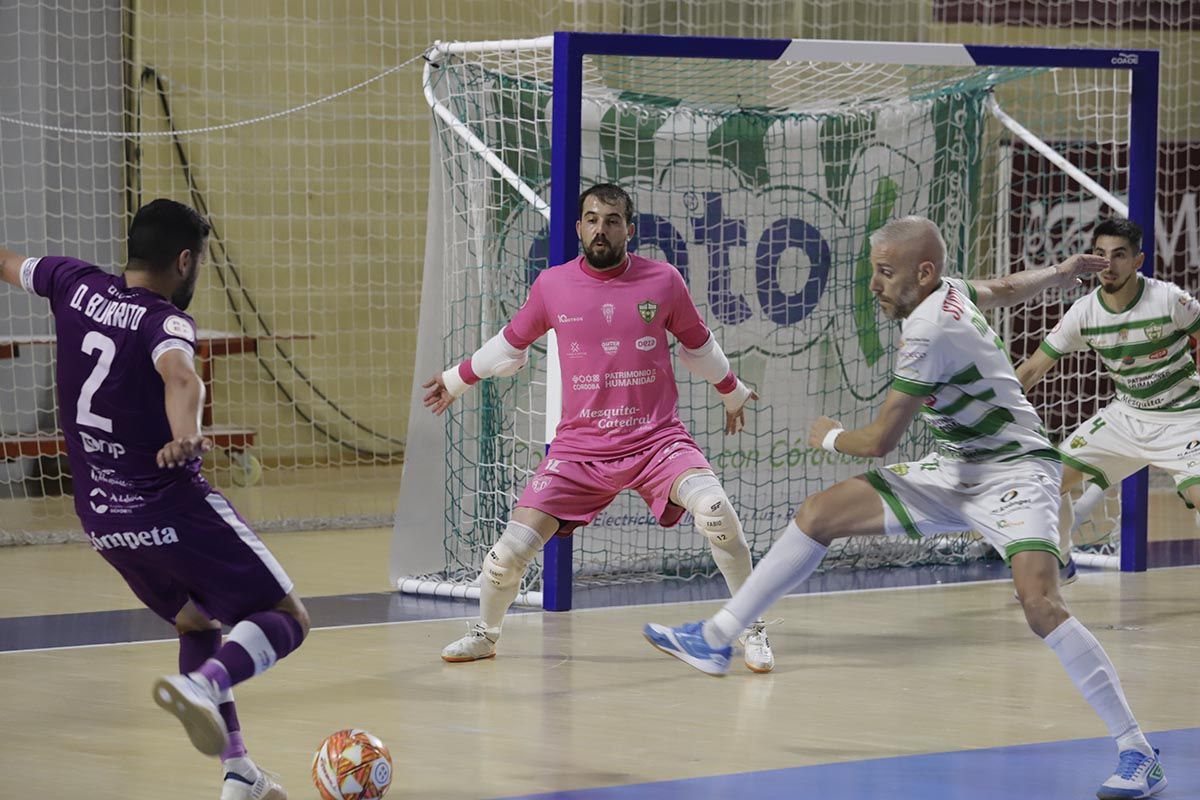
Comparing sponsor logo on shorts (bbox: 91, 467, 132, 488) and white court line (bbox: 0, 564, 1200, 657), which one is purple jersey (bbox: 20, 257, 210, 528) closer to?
sponsor logo on shorts (bbox: 91, 467, 132, 488)

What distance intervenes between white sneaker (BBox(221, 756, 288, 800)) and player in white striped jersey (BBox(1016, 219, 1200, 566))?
4.21m

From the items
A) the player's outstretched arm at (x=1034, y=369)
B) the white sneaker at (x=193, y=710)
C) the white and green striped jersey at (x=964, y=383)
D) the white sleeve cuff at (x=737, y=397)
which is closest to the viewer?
the white sneaker at (x=193, y=710)

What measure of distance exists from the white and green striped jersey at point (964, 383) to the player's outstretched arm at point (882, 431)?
33 mm

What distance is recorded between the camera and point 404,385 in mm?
13234

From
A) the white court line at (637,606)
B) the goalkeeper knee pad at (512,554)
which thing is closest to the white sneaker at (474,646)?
the goalkeeper knee pad at (512,554)

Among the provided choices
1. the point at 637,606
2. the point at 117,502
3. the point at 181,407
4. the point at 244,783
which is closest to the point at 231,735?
the point at 244,783

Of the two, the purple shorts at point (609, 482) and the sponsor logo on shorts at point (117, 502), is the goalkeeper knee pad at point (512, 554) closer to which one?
the purple shorts at point (609, 482)

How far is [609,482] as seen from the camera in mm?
6402

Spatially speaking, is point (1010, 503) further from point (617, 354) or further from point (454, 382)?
point (454, 382)

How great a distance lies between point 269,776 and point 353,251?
352 inches

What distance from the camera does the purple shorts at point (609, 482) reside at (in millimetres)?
6398

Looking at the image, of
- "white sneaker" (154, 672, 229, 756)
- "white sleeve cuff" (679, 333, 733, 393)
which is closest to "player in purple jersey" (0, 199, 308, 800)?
"white sneaker" (154, 672, 229, 756)

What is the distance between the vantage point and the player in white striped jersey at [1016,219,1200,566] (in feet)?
24.8

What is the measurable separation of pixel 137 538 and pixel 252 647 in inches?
15.5
